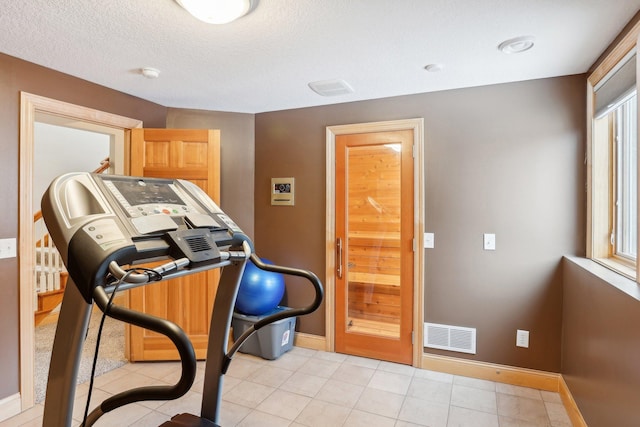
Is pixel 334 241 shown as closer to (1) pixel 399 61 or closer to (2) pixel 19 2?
(1) pixel 399 61

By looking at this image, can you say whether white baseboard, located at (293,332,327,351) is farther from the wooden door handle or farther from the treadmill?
the treadmill

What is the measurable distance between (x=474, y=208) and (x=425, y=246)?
0.50m

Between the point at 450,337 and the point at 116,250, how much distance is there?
8.98 feet

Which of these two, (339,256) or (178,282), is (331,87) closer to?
(339,256)

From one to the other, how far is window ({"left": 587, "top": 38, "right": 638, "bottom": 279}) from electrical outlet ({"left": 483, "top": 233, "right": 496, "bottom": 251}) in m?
0.61

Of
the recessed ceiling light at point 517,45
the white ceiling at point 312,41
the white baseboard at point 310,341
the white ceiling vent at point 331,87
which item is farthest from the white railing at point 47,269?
the recessed ceiling light at point 517,45

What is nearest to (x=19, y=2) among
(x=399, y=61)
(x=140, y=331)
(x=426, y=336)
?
(x=399, y=61)

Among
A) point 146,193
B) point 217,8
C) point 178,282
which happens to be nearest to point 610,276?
point 146,193

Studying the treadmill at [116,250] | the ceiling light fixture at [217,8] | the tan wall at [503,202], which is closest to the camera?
the treadmill at [116,250]

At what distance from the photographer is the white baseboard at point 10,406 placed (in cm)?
230

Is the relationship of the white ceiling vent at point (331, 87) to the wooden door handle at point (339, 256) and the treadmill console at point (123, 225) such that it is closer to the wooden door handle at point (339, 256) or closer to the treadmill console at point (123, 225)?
the wooden door handle at point (339, 256)

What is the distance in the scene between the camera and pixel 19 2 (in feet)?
5.61

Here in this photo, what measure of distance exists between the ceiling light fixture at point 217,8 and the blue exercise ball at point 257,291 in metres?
2.00

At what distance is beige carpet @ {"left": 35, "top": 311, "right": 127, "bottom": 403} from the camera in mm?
2851
